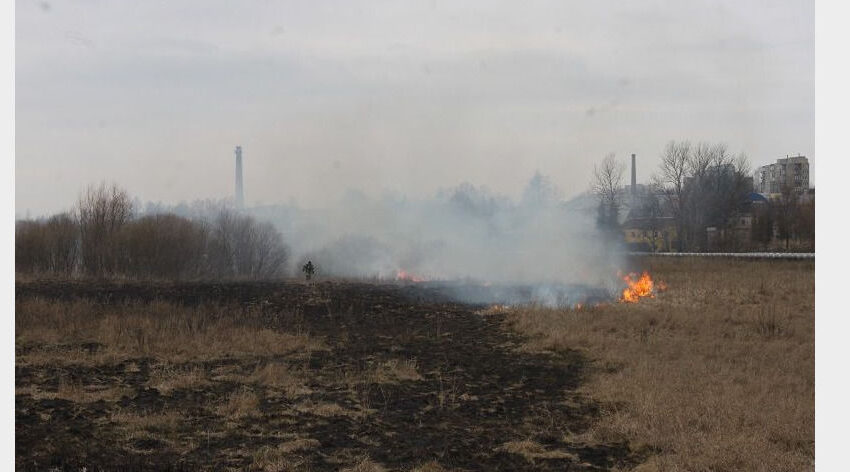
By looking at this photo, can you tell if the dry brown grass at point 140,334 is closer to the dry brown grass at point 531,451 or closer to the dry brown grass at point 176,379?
the dry brown grass at point 176,379

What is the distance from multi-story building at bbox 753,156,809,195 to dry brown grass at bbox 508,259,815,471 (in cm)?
5657

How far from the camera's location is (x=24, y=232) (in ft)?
112

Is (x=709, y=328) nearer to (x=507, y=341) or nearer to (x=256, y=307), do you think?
(x=507, y=341)

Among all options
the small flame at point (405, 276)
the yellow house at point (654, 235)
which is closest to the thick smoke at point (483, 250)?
the small flame at point (405, 276)

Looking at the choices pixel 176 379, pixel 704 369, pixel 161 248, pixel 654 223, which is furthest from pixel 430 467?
pixel 654 223

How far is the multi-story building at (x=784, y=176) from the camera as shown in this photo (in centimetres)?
7886

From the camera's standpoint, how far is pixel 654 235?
66.2 metres

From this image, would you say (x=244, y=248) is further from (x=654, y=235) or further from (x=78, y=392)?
(x=654, y=235)

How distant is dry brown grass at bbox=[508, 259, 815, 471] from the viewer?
916 cm

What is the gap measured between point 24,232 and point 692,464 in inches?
1420

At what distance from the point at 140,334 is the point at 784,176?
95177 mm

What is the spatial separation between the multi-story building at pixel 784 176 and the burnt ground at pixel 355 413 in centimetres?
6649

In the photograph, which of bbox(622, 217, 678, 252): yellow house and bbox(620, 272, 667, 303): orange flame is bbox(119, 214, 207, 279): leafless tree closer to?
bbox(620, 272, 667, 303): orange flame

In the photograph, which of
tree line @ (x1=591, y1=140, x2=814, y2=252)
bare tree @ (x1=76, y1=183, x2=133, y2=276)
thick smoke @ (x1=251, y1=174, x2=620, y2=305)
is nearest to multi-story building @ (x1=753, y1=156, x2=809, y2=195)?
tree line @ (x1=591, y1=140, x2=814, y2=252)
